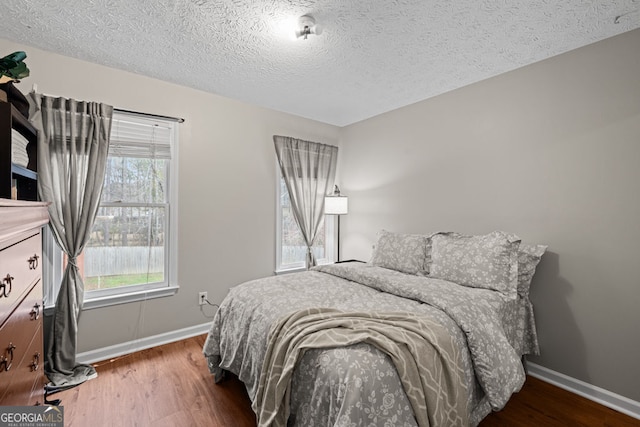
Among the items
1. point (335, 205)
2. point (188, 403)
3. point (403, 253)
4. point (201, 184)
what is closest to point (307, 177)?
point (335, 205)

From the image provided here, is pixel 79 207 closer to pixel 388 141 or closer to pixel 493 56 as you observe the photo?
pixel 388 141

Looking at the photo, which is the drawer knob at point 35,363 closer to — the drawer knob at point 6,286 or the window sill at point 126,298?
the drawer knob at point 6,286

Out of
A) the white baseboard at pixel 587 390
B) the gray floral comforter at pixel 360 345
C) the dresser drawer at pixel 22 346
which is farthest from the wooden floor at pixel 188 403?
the dresser drawer at pixel 22 346

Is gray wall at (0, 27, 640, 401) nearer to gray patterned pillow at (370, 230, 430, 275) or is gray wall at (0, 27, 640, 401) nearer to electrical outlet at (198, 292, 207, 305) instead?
electrical outlet at (198, 292, 207, 305)

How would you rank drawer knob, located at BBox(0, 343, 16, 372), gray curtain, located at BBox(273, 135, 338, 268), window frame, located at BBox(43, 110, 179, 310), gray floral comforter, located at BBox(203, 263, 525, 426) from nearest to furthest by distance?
drawer knob, located at BBox(0, 343, 16, 372), gray floral comforter, located at BBox(203, 263, 525, 426), window frame, located at BBox(43, 110, 179, 310), gray curtain, located at BBox(273, 135, 338, 268)

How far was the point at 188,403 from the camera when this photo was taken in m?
1.97

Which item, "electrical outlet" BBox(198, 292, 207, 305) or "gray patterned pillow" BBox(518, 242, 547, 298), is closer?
"gray patterned pillow" BBox(518, 242, 547, 298)

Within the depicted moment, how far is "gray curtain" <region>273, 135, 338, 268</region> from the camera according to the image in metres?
3.59

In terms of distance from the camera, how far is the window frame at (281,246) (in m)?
3.60

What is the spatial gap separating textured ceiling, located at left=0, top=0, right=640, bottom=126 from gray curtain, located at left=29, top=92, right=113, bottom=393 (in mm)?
473

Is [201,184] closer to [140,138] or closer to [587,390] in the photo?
[140,138]

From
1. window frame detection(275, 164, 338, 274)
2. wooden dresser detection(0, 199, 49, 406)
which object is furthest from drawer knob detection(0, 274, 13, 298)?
window frame detection(275, 164, 338, 274)

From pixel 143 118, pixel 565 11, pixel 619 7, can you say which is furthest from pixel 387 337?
pixel 143 118

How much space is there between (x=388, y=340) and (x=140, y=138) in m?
2.69
